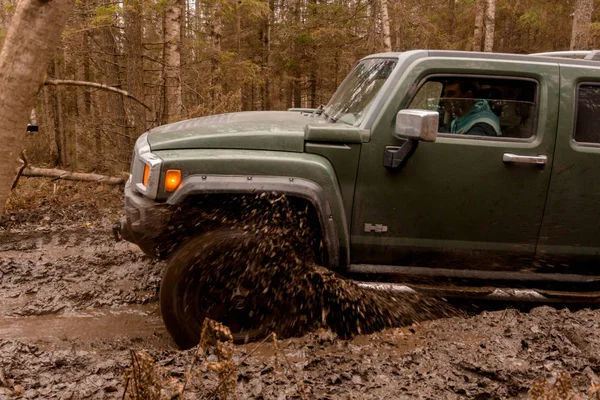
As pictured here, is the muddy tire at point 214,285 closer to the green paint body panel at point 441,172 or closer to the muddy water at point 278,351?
the muddy water at point 278,351

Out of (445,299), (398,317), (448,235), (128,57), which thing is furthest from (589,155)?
(128,57)

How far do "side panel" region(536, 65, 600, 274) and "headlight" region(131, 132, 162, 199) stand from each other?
2.73 metres

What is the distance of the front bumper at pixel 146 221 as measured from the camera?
3354 mm

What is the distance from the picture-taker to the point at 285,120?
13.3 feet

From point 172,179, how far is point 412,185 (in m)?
1.63

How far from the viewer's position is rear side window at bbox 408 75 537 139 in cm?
354

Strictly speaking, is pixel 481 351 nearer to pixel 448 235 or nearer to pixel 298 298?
pixel 448 235

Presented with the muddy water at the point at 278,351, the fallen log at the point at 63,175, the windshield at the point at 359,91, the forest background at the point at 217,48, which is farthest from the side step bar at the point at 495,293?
the forest background at the point at 217,48

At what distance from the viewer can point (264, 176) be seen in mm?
3316

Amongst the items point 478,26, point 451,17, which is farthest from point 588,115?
point 451,17

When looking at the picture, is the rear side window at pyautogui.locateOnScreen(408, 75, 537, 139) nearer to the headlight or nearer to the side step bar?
the side step bar

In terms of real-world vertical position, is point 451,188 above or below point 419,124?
below

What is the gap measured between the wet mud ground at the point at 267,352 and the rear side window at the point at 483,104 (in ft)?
4.48

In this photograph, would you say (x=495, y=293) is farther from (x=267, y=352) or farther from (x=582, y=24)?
(x=582, y=24)
